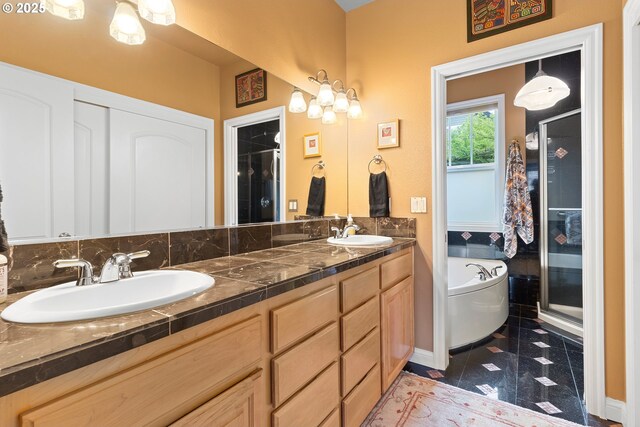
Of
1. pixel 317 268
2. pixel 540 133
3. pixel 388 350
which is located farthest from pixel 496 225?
pixel 317 268

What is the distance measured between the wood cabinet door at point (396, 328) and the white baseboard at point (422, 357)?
0.32 feet

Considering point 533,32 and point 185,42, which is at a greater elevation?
point 533,32

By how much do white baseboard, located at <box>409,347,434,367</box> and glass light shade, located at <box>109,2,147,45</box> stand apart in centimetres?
241

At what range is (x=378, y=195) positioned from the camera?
236 cm

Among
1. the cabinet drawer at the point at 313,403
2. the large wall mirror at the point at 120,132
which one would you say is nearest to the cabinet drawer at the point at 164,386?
the cabinet drawer at the point at 313,403

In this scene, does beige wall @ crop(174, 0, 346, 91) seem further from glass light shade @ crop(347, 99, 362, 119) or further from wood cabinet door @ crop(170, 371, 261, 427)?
wood cabinet door @ crop(170, 371, 261, 427)

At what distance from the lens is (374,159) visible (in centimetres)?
243

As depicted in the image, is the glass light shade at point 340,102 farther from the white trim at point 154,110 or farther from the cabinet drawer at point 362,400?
the cabinet drawer at point 362,400

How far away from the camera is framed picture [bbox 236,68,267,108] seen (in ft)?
5.42

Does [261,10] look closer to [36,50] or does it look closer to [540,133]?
[36,50]

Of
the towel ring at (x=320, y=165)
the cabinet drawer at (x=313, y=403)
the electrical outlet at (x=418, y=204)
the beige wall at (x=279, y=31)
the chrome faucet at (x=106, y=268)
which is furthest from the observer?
the towel ring at (x=320, y=165)

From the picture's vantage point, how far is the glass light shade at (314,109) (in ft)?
7.45

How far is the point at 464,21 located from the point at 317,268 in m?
1.94

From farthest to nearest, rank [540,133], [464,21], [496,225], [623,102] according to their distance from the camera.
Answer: [496,225]
[540,133]
[464,21]
[623,102]
